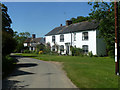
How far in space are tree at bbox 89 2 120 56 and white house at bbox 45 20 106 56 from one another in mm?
3628

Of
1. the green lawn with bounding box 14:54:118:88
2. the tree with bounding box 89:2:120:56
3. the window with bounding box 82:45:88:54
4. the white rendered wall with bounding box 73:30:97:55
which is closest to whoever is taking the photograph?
the green lawn with bounding box 14:54:118:88

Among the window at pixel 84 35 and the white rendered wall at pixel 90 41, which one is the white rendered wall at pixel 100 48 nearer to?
the white rendered wall at pixel 90 41

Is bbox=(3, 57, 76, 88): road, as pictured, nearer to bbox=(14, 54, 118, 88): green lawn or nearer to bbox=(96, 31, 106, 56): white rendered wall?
bbox=(14, 54, 118, 88): green lawn

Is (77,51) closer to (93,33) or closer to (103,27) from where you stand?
(93,33)

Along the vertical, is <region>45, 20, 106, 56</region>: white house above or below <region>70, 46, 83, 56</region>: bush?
above

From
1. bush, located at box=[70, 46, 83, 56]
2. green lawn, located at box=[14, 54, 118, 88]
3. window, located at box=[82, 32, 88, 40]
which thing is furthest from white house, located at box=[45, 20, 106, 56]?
green lawn, located at box=[14, 54, 118, 88]

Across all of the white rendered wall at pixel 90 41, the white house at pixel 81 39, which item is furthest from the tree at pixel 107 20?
the white rendered wall at pixel 90 41

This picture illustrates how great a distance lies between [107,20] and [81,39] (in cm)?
1287

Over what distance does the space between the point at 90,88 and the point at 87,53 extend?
22.5 meters

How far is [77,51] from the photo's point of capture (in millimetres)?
29688

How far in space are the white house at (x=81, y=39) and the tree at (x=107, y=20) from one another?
3628 millimetres

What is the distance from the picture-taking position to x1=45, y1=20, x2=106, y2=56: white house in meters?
27.7

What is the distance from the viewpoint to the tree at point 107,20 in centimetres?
1722

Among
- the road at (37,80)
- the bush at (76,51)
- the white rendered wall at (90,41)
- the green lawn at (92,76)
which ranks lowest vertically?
the road at (37,80)
